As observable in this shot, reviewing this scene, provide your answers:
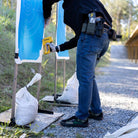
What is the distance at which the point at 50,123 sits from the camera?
2.78 metres

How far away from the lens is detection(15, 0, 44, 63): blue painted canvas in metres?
2.57

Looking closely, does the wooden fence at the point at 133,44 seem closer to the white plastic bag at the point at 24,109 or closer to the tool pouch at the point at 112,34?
the tool pouch at the point at 112,34

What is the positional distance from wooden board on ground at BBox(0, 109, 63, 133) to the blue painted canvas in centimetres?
76

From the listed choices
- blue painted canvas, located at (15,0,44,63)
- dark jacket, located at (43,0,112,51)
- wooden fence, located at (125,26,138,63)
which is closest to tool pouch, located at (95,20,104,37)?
dark jacket, located at (43,0,112,51)

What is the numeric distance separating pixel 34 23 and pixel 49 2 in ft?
1.07

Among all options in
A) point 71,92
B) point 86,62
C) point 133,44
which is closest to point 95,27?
point 86,62

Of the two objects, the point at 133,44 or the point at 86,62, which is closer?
the point at 86,62

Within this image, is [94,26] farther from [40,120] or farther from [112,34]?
[40,120]

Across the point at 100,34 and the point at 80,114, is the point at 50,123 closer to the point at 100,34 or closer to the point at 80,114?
the point at 80,114

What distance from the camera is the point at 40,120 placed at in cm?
286

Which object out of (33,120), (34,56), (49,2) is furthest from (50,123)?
(49,2)

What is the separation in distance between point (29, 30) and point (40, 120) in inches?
45.4

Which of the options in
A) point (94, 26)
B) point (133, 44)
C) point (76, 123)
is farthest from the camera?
point (133, 44)

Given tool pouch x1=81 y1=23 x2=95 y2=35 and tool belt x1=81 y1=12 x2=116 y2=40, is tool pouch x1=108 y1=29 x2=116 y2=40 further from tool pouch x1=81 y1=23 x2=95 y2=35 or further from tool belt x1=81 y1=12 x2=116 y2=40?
tool pouch x1=81 y1=23 x2=95 y2=35
